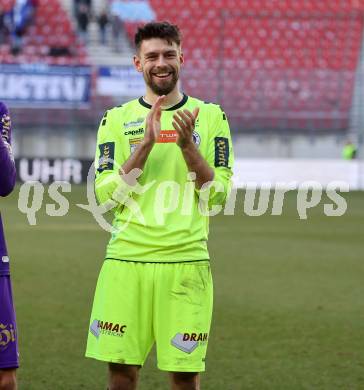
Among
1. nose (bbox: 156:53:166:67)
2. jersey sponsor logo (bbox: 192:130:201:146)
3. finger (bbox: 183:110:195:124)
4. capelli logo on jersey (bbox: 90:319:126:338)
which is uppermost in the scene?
nose (bbox: 156:53:166:67)

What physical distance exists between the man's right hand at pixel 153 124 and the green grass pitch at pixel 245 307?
234cm

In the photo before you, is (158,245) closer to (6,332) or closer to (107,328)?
(107,328)

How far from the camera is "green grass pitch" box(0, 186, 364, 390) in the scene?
6.00 meters

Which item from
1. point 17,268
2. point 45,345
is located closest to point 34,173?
point 17,268

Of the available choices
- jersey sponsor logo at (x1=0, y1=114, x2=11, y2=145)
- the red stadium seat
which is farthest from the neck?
the red stadium seat

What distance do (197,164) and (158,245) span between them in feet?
1.21

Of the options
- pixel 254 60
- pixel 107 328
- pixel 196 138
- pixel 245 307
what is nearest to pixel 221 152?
pixel 196 138

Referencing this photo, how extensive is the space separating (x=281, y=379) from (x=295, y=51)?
84.3ft

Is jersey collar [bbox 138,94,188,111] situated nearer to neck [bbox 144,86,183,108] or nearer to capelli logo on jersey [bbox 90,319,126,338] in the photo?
neck [bbox 144,86,183,108]

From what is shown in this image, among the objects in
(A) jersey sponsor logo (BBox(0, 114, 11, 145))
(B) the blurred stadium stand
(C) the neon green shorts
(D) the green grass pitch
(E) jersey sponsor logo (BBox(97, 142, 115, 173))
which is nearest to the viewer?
(A) jersey sponsor logo (BBox(0, 114, 11, 145))

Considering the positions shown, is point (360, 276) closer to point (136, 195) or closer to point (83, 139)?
point (136, 195)

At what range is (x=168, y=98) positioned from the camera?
396cm

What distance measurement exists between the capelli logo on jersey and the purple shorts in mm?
364

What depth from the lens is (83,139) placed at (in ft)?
91.0
